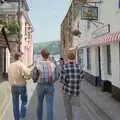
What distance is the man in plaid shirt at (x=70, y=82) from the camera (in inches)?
391

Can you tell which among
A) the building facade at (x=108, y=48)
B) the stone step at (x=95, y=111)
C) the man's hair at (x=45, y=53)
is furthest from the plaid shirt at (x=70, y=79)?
the building facade at (x=108, y=48)

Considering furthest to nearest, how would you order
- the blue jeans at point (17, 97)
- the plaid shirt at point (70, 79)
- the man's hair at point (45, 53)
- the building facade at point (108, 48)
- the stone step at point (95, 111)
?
the building facade at point (108, 48) < the stone step at point (95, 111) < the blue jeans at point (17, 97) < the man's hair at point (45, 53) < the plaid shirt at point (70, 79)

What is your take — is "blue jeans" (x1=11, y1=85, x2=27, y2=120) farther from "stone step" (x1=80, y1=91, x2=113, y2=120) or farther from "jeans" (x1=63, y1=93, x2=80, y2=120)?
"stone step" (x1=80, y1=91, x2=113, y2=120)

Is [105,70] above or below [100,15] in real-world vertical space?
below

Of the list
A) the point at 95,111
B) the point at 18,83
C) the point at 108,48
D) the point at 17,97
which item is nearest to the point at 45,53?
the point at 18,83

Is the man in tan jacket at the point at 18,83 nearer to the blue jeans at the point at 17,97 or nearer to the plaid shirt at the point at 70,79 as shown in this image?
the blue jeans at the point at 17,97

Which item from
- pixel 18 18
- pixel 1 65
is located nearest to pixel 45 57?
pixel 1 65

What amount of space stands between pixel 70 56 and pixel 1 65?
2930 cm

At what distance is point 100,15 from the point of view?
906 inches

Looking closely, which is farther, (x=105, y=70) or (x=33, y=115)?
(x=105, y=70)

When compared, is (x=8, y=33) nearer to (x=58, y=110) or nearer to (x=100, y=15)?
(x=100, y=15)

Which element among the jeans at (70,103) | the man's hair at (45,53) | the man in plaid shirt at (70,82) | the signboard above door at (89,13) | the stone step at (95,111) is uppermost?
the signboard above door at (89,13)

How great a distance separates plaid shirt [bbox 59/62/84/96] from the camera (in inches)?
391

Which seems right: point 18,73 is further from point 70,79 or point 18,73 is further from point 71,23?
point 71,23
